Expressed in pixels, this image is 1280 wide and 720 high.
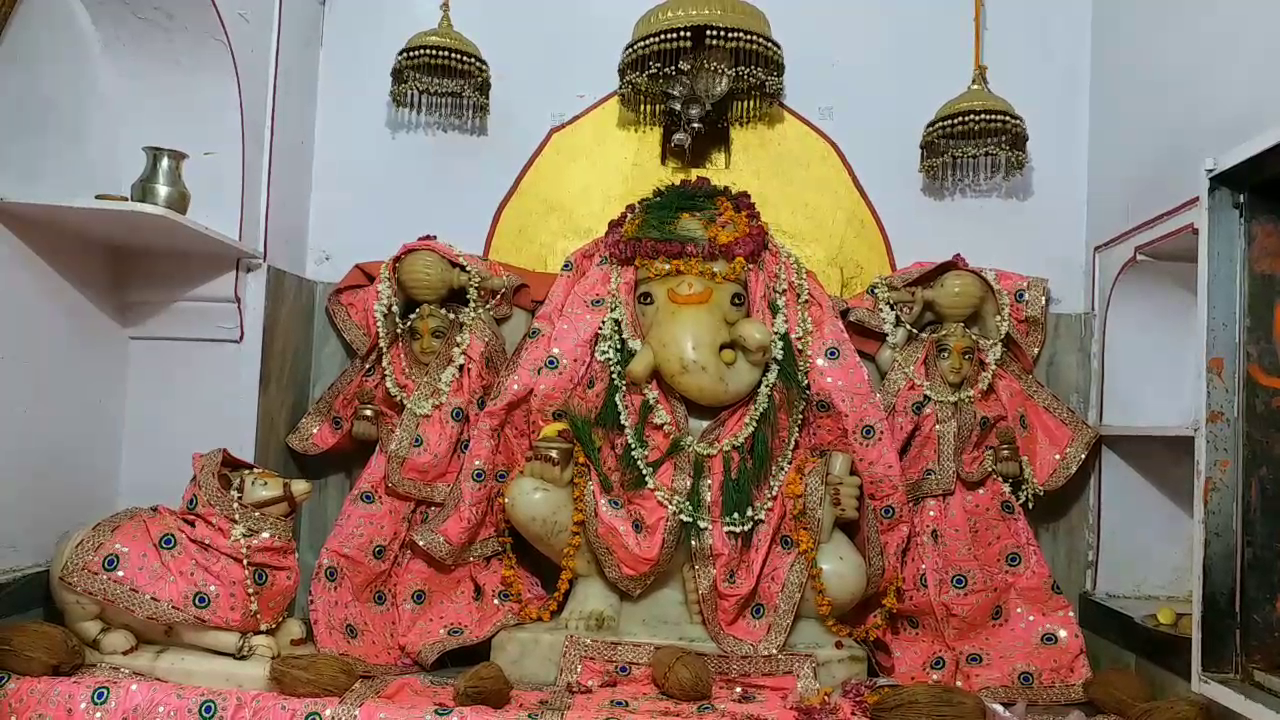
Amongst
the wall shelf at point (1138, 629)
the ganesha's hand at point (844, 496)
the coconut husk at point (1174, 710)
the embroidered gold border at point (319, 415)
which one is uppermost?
the embroidered gold border at point (319, 415)

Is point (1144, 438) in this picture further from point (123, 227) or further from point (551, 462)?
point (123, 227)

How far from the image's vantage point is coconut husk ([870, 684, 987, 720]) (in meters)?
2.30

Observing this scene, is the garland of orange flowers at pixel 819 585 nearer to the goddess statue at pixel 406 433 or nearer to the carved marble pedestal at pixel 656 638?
the carved marble pedestal at pixel 656 638

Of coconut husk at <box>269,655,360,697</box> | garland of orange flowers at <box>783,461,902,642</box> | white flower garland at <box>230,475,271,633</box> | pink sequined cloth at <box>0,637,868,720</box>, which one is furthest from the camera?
garland of orange flowers at <box>783,461,902,642</box>

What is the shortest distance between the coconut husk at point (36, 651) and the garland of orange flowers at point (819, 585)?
2000mm

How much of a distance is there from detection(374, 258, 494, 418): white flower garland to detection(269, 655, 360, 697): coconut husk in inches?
33.5

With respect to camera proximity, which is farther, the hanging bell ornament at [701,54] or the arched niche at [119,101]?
the hanging bell ornament at [701,54]

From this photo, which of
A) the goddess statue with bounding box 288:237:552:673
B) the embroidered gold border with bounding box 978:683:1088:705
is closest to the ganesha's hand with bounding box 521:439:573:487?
the goddess statue with bounding box 288:237:552:673

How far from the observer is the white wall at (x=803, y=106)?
11.2ft

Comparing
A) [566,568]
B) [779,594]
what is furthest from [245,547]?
[779,594]

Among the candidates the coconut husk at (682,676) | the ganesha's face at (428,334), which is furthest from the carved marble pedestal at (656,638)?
the ganesha's face at (428,334)

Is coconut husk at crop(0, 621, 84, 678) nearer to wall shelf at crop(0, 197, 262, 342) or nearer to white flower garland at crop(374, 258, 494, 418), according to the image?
wall shelf at crop(0, 197, 262, 342)

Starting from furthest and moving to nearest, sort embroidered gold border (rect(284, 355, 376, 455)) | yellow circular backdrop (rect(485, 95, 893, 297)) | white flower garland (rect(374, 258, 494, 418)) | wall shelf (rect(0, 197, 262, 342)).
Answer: yellow circular backdrop (rect(485, 95, 893, 297))
embroidered gold border (rect(284, 355, 376, 455))
white flower garland (rect(374, 258, 494, 418))
wall shelf (rect(0, 197, 262, 342))

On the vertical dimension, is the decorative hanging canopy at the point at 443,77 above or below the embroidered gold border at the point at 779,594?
above
